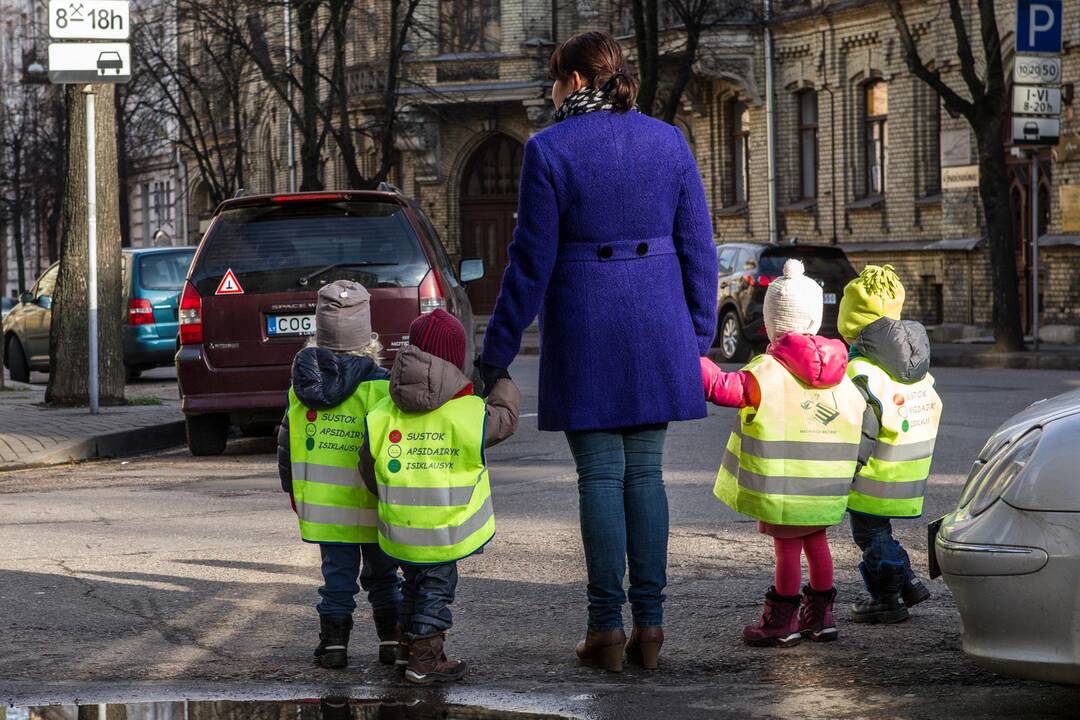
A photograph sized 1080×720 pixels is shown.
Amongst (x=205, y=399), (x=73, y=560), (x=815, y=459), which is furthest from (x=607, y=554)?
(x=205, y=399)

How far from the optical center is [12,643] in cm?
598

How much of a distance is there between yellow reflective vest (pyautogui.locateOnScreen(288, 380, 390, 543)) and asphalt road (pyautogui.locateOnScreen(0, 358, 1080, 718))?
43 centimetres

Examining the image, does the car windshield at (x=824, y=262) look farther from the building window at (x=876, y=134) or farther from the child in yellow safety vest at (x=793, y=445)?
the child in yellow safety vest at (x=793, y=445)

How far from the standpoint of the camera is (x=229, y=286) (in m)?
11.5

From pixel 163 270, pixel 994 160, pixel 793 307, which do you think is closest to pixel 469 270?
pixel 793 307

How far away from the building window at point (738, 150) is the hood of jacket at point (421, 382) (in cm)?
3326

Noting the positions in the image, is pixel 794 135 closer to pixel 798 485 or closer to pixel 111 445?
pixel 111 445

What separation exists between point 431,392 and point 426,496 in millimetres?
315

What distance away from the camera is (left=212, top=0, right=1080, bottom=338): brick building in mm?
30234

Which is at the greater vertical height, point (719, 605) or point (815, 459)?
point (815, 459)

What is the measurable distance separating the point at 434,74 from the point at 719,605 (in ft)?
127

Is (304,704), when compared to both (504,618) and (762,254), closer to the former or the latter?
(504,618)

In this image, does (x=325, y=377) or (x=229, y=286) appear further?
(x=229, y=286)

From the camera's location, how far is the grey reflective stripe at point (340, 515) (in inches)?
220
